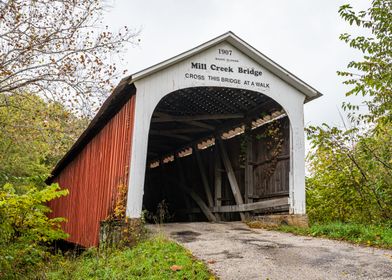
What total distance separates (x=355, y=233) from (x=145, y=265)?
3.85m

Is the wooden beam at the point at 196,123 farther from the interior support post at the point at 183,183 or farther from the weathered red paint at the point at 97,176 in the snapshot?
the interior support post at the point at 183,183

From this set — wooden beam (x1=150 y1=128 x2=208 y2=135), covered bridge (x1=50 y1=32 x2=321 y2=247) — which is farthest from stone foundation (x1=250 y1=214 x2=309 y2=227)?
wooden beam (x1=150 y1=128 x2=208 y2=135)

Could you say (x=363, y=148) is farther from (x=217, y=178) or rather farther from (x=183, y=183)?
(x=183, y=183)

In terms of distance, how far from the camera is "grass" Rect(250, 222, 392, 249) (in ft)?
19.8

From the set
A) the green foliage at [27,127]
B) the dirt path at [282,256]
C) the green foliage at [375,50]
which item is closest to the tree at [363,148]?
the green foliage at [375,50]

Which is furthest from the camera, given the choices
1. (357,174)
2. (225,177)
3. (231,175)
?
(225,177)

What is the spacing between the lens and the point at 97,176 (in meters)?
9.74

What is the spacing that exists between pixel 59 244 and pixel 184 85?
995 centimetres

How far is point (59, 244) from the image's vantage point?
1480cm

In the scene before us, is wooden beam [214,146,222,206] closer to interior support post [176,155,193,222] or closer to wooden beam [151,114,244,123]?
wooden beam [151,114,244,123]

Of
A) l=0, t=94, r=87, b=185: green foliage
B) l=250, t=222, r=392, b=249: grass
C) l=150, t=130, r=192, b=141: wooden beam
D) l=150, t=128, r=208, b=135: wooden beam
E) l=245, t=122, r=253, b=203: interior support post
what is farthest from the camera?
l=150, t=130, r=192, b=141: wooden beam

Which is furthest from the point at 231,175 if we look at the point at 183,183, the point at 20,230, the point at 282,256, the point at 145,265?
the point at 20,230

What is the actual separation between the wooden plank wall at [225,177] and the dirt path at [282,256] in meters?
2.21

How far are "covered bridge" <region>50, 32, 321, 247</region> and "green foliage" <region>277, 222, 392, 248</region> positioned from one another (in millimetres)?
894
